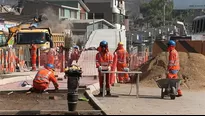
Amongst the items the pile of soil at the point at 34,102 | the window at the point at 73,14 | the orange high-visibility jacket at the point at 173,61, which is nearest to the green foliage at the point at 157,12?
the window at the point at 73,14

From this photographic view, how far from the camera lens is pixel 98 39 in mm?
31453

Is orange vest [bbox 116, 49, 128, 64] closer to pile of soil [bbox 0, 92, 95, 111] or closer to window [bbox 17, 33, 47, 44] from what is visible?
pile of soil [bbox 0, 92, 95, 111]

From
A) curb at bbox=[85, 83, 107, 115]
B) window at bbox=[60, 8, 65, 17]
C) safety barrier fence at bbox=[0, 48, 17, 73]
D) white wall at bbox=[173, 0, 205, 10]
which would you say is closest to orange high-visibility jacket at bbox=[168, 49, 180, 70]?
curb at bbox=[85, 83, 107, 115]

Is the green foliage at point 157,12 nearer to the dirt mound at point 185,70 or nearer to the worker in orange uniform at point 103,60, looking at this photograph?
the dirt mound at point 185,70

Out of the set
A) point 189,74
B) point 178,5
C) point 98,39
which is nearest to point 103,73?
point 189,74

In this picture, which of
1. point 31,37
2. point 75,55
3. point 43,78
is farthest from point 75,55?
point 43,78

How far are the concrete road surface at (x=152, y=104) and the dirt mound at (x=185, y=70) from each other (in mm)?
1644

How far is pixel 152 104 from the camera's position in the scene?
12.6m

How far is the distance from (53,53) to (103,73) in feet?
49.0

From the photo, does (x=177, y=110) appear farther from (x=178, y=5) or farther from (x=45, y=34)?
(x=178, y=5)

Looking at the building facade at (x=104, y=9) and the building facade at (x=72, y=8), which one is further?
the building facade at (x=104, y=9)

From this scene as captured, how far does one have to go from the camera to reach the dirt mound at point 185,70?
18.1 meters

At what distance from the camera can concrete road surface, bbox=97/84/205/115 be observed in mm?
10898

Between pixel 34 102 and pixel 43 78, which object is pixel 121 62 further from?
pixel 34 102
